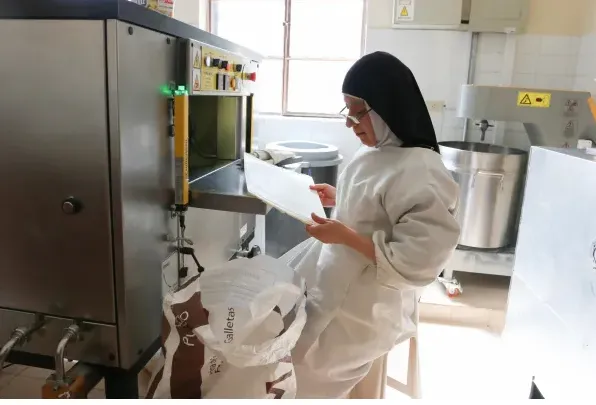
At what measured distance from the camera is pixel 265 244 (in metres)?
2.23

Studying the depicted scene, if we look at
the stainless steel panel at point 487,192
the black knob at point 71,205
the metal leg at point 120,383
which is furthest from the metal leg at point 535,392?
the black knob at point 71,205

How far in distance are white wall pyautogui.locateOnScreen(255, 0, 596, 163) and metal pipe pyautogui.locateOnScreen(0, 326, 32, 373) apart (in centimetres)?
263

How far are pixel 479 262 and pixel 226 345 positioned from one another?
6.85 feet

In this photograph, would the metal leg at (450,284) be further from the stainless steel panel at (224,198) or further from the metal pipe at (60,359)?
the metal pipe at (60,359)

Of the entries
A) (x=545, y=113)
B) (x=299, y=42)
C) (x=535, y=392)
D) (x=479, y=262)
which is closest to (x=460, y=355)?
(x=535, y=392)

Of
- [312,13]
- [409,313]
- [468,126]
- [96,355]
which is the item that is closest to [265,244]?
[409,313]

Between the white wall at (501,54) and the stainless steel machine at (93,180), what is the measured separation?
2.09m

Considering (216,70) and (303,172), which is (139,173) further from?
(303,172)

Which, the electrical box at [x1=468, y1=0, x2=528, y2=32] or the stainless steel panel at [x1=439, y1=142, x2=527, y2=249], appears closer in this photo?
the stainless steel panel at [x1=439, y1=142, x2=527, y2=249]

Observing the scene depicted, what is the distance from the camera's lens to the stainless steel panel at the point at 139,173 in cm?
94

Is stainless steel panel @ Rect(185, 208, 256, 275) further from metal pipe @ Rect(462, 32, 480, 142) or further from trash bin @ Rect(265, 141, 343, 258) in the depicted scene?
metal pipe @ Rect(462, 32, 480, 142)

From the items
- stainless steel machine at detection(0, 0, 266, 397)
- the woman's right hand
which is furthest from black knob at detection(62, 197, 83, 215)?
the woman's right hand

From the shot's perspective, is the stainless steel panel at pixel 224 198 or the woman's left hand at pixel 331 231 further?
the stainless steel panel at pixel 224 198

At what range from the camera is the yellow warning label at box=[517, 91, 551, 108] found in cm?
245
